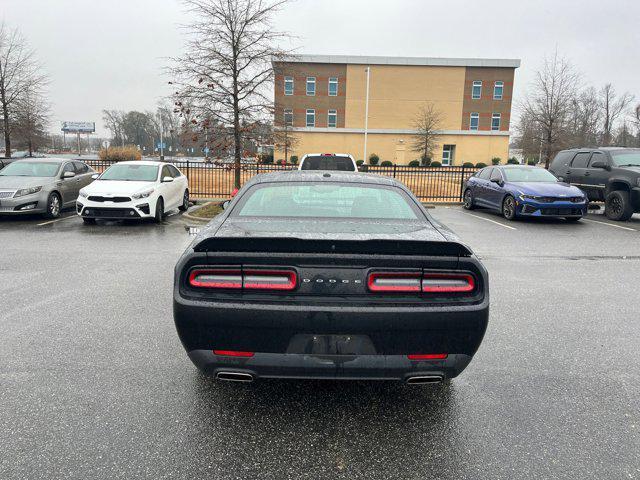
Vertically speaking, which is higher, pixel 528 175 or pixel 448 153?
pixel 448 153

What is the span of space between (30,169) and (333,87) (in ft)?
146

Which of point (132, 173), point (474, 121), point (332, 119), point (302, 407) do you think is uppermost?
point (474, 121)

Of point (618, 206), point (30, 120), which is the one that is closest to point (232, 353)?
point (618, 206)

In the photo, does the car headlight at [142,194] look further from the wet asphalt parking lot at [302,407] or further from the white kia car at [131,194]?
the wet asphalt parking lot at [302,407]

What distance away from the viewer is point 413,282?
276cm

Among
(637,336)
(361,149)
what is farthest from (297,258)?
(361,149)

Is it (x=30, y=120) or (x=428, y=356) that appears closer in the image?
(x=428, y=356)

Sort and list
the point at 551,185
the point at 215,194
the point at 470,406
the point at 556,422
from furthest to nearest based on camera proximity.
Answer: the point at 215,194 → the point at 551,185 → the point at 470,406 → the point at 556,422

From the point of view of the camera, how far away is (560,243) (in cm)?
993

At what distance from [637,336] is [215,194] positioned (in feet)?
51.5

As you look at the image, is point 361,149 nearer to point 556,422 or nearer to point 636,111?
point 636,111

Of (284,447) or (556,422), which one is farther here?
(556,422)

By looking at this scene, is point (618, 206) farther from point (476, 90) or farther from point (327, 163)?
point (476, 90)

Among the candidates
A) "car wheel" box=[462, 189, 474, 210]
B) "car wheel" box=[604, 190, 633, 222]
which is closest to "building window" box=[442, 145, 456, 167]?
"car wheel" box=[462, 189, 474, 210]
